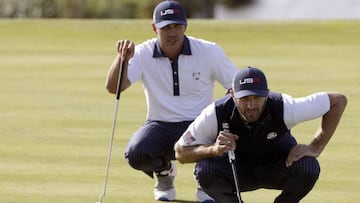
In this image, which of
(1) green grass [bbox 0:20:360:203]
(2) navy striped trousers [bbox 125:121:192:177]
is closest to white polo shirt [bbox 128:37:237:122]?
(2) navy striped trousers [bbox 125:121:192:177]

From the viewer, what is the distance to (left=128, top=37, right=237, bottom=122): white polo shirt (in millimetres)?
8797

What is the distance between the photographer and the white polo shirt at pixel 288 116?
741 cm

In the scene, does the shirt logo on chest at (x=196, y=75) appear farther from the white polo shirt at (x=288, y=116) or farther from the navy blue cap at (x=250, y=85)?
the navy blue cap at (x=250, y=85)

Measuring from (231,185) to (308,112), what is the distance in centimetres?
72

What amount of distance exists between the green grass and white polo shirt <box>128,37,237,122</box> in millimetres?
693

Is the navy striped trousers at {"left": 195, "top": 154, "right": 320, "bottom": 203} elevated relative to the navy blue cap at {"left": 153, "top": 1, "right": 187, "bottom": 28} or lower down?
lower down

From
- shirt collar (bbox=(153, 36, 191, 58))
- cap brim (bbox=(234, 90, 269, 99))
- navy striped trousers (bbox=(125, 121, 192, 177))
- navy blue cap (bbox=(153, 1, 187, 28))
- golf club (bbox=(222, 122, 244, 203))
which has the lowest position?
navy striped trousers (bbox=(125, 121, 192, 177))

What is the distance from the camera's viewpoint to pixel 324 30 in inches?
770

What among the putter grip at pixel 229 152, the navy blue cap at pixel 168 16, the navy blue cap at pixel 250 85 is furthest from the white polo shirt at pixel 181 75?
the navy blue cap at pixel 250 85

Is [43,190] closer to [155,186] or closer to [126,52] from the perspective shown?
[155,186]

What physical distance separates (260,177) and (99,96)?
6884mm

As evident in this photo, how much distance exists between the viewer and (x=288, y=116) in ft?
24.3

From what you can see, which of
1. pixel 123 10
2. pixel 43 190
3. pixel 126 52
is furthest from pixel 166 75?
pixel 123 10

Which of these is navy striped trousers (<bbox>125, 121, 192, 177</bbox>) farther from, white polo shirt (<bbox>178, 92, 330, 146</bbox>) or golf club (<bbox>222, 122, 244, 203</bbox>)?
golf club (<bbox>222, 122, 244, 203</bbox>)
